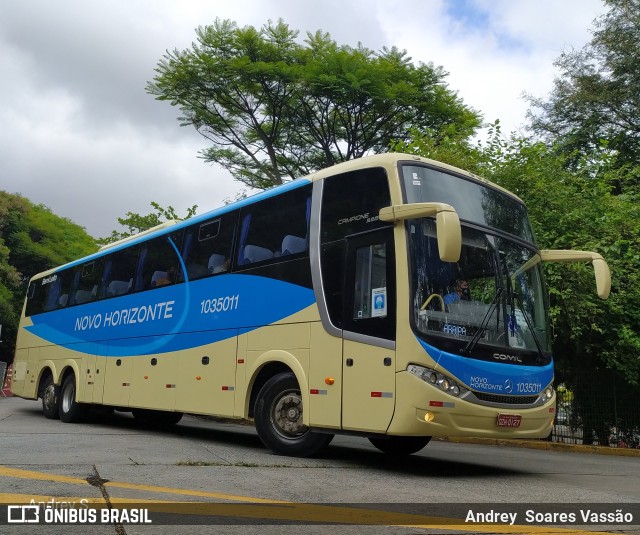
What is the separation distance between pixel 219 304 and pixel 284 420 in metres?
2.33

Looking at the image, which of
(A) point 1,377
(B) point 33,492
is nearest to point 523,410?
(B) point 33,492

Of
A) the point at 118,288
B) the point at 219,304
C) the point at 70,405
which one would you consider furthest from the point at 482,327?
the point at 70,405

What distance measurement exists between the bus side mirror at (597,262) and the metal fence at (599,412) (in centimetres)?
565

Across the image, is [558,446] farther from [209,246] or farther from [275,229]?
[209,246]

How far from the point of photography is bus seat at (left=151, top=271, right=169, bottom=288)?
12.7 m

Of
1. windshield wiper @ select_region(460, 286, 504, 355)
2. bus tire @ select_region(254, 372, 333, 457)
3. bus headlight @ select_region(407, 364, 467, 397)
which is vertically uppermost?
windshield wiper @ select_region(460, 286, 504, 355)

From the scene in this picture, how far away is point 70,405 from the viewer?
15625 mm

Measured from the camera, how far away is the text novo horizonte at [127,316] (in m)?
12.5

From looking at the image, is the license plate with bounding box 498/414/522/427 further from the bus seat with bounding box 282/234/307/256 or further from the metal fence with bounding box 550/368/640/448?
the metal fence with bounding box 550/368/640/448

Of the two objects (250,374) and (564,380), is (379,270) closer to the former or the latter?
(250,374)

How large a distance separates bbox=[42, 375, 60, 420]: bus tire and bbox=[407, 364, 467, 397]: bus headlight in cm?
1094

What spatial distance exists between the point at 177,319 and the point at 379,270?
4.79m

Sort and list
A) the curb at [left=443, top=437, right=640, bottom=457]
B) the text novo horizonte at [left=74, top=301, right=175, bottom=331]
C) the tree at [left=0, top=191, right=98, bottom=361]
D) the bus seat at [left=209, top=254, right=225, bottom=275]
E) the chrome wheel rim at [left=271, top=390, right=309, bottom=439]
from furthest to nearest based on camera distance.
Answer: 1. the tree at [left=0, top=191, right=98, bottom=361]
2. the curb at [left=443, top=437, right=640, bottom=457]
3. the text novo horizonte at [left=74, top=301, right=175, bottom=331]
4. the bus seat at [left=209, top=254, right=225, bottom=275]
5. the chrome wheel rim at [left=271, top=390, right=309, bottom=439]

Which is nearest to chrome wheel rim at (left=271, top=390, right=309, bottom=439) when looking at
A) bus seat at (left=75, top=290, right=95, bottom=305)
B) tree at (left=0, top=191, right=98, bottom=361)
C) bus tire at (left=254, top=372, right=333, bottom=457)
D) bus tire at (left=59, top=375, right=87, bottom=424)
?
bus tire at (left=254, top=372, right=333, bottom=457)
